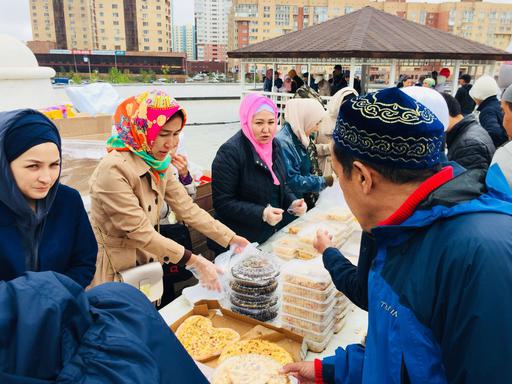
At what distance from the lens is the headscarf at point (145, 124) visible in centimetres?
204

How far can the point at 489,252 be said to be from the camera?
76 centimetres

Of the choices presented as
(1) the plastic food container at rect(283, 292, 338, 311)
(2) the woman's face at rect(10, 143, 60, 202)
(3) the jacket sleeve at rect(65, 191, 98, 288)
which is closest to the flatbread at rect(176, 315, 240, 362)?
(1) the plastic food container at rect(283, 292, 338, 311)

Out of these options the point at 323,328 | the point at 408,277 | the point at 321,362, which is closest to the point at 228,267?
the point at 323,328

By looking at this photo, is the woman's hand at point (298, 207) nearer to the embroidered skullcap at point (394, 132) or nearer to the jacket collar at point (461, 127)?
the jacket collar at point (461, 127)

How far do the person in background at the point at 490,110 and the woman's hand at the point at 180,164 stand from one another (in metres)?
3.83

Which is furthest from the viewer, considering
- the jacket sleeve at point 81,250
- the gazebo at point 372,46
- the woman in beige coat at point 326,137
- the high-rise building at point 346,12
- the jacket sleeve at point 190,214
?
the high-rise building at point 346,12

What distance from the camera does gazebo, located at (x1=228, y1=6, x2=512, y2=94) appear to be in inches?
384

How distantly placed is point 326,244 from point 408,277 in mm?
806

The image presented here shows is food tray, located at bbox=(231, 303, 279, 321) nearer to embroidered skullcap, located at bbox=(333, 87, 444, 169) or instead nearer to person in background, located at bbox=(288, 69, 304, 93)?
embroidered skullcap, located at bbox=(333, 87, 444, 169)

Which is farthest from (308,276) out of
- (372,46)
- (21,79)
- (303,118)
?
(372,46)

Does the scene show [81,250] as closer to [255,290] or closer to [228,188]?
[255,290]

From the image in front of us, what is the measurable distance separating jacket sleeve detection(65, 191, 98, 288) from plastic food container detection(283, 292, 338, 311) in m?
0.94

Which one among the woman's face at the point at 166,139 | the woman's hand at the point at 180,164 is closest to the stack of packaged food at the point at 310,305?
the woman's face at the point at 166,139

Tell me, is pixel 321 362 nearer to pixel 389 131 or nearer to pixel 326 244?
pixel 326 244
